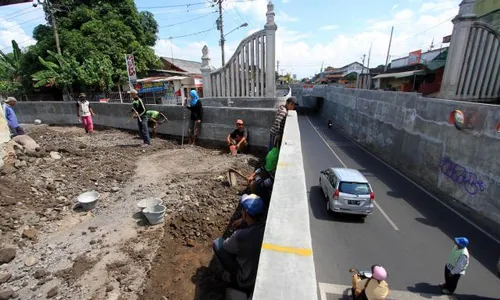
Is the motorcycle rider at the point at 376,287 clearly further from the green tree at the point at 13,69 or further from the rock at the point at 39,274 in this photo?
the green tree at the point at 13,69

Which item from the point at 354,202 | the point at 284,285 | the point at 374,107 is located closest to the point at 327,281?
the point at 354,202

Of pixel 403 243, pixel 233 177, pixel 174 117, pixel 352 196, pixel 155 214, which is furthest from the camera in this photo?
pixel 352 196

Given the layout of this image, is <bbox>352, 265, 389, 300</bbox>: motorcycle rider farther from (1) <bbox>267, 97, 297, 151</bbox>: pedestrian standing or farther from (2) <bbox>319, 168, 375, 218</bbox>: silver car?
(2) <bbox>319, 168, 375, 218</bbox>: silver car

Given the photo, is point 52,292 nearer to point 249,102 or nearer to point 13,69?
point 249,102

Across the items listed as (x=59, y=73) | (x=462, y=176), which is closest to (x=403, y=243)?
(x=462, y=176)

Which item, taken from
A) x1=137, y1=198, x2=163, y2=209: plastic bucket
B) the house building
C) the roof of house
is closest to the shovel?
x1=137, y1=198, x2=163, y2=209: plastic bucket

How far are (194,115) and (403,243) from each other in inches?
333

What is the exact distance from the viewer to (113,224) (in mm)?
4137

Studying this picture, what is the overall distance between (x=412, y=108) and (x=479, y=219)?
7.11 m

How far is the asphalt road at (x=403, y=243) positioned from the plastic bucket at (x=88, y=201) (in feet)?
19.5

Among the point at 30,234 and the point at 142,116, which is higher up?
the point at 142,116

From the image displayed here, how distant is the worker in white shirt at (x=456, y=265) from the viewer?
600 cm

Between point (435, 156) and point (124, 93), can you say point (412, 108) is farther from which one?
point (124, 93)

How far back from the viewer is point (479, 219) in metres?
9.84
